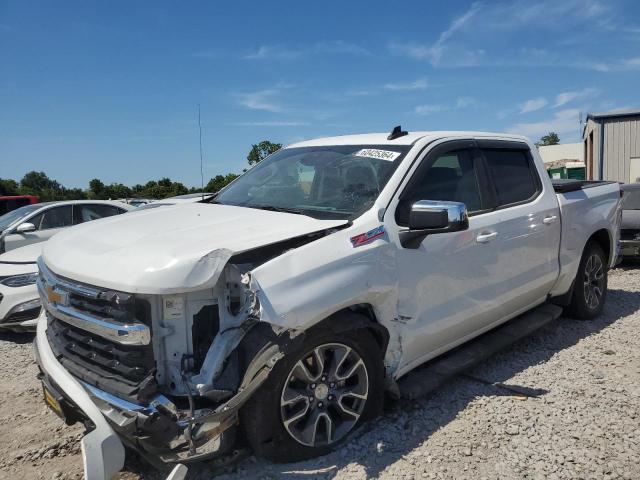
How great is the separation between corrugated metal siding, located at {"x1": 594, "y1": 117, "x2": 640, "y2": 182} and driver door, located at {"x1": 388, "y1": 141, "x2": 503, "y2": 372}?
20.6 meters

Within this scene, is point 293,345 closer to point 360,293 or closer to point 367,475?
point 360,293

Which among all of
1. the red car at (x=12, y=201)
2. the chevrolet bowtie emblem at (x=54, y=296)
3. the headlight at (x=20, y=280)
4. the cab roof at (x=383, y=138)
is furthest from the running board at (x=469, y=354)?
the red car at (x=12, y=201)

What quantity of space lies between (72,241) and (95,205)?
6737 millimetres

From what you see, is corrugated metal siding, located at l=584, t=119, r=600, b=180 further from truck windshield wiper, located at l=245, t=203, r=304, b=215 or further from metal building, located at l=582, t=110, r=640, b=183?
truck windshield wiper, located at l=245, t=203, r=304, b=215

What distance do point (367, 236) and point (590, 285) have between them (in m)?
3.62

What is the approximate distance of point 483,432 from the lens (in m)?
3.27

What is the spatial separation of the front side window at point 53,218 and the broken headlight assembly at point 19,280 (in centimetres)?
374

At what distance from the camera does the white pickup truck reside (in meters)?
2.44

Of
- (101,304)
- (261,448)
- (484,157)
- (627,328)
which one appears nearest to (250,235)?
(101,304)

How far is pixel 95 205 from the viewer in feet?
30.6

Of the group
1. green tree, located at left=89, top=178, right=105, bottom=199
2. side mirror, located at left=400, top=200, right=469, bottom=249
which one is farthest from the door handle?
green tree, located at left=89, top=178, right=105, bottom=199

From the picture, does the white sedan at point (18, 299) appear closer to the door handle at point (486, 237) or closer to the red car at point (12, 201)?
the door handle at point (486, 237)

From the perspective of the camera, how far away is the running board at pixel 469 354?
354cm

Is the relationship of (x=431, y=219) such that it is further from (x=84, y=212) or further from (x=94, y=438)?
(x=84, y=212)
